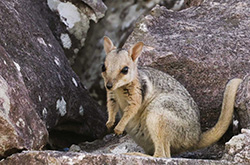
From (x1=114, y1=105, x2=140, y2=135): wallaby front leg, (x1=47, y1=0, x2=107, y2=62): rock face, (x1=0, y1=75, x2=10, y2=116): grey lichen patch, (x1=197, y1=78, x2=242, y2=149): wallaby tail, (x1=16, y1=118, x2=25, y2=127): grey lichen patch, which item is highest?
(x1=0, y1=75, x2=10, y2=116): grey lichen patch

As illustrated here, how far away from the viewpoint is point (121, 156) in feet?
18.3

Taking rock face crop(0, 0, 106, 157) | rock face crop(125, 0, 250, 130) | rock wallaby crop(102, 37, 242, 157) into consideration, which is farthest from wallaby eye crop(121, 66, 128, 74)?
rock face crop(125, 0, 250, 130)

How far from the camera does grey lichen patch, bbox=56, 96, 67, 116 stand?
810cm

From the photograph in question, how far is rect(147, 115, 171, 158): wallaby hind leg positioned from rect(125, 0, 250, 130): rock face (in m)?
1.24

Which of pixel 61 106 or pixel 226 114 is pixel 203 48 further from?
pixel 61 106

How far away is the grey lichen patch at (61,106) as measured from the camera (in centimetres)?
810

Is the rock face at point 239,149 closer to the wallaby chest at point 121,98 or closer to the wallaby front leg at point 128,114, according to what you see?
the wallaby front leg at point 128,114

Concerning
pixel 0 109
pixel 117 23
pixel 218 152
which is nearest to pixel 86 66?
pixel 117 23

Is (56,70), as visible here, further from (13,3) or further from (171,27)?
(171,27)

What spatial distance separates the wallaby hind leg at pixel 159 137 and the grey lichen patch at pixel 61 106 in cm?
162

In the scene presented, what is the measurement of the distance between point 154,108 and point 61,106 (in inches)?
63.8

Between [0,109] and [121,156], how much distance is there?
1322mm

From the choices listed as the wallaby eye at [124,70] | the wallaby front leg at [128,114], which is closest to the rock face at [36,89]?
the wallaby front leg at [128,114]

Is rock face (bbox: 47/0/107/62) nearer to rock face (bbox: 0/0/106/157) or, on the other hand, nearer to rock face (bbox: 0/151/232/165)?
rock face (bbox: 0/0/106/157)
